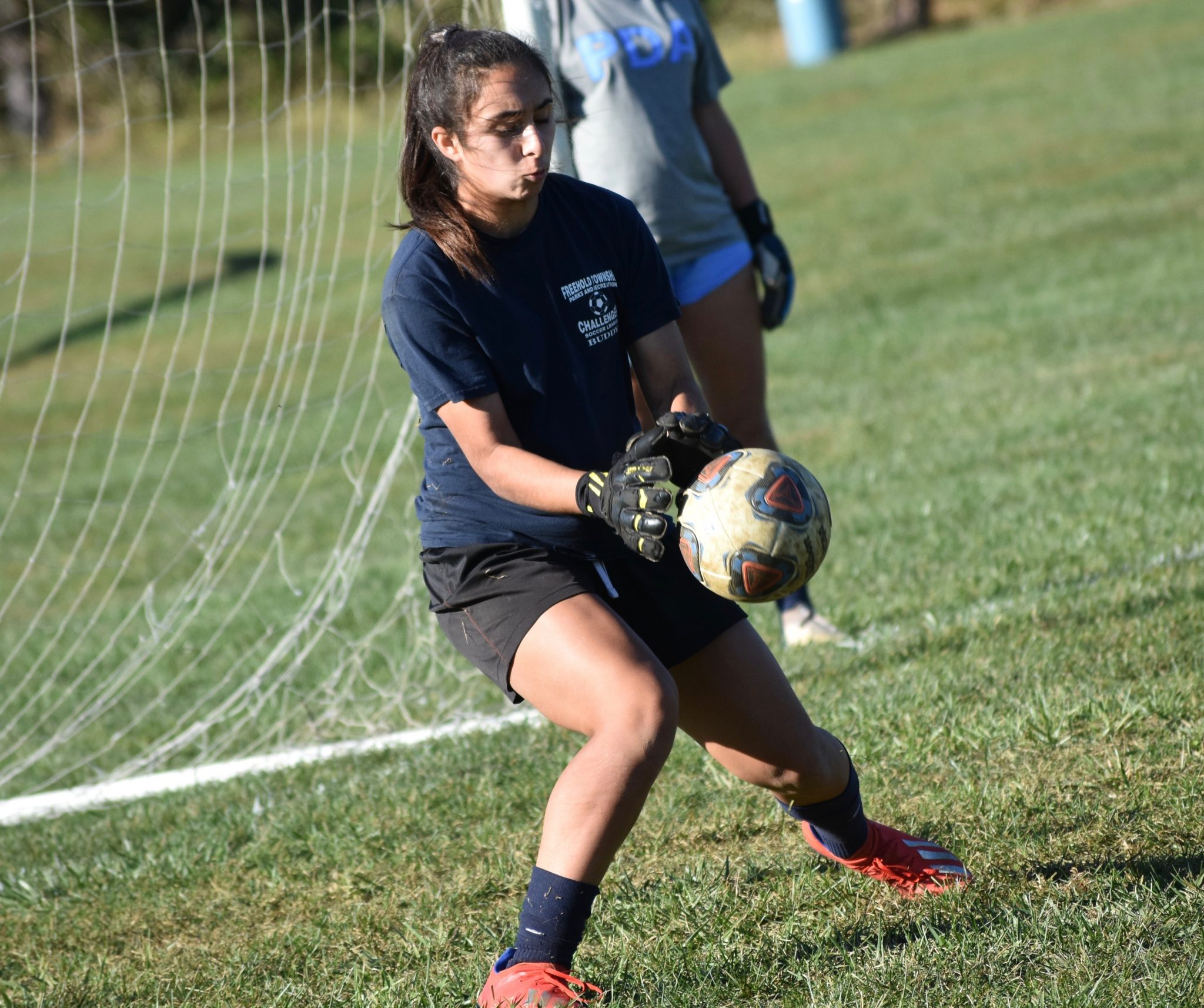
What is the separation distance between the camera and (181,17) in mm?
10547

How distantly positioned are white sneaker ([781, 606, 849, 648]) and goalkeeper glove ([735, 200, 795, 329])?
1.00m

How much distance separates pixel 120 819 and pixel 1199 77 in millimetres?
19637

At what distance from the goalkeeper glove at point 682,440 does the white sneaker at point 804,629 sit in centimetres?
225

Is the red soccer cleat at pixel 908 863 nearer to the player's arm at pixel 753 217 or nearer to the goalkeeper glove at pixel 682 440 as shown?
the goalkeeper glove at pixel 682 440

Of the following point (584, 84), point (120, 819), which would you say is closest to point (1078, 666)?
point (584, 84)

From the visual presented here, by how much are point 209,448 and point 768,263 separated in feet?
24.8

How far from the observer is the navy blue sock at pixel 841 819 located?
10.1ft

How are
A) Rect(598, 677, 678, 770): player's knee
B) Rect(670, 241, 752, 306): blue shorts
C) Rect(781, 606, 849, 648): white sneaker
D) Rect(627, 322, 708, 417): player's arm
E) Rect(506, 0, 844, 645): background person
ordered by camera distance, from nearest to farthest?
Rect(598, 677, 678, 770): player's knee, Rect(627, 322, 708, 417): player's arm, Rect(506, 0, 844, 645): background person, Rect(670, 241, 752, 306): blue shorts, Rect(781, 606, 849, 648): white sneaker

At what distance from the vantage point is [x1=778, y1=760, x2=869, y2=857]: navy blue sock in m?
3.08

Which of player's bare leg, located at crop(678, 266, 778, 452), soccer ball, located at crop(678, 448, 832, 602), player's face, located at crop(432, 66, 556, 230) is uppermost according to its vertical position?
player's face, located at crop(432, 66, 556, 230)

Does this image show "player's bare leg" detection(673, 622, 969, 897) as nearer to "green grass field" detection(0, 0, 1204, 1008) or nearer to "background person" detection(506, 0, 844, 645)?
"green grass field" detection(0, 0, 1204, 1008)

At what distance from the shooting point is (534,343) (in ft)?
9.29

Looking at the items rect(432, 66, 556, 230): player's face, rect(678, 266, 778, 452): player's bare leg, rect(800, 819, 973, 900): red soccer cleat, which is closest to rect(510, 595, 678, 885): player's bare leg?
rect(800, 819, 973, 900): red soccer cleat

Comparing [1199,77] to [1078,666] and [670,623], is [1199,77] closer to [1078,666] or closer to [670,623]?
[1078,666]
